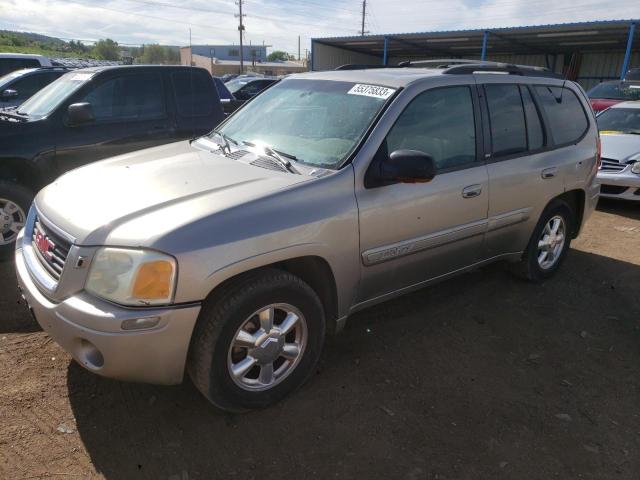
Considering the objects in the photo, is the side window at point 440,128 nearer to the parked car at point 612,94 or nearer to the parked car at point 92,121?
the parked car at point 92,121

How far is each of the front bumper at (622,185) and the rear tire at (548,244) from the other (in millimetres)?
3017

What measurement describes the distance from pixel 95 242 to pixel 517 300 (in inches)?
133

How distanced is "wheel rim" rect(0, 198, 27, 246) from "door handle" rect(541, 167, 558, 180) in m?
4.53

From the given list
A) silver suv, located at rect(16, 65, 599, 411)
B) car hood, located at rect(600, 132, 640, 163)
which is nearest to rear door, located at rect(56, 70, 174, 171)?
silver suv, located at rect(16, 65, 599, 411)

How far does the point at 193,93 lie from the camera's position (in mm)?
5766

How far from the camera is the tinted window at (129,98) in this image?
5.18 metres

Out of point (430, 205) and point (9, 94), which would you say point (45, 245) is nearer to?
point (430, 205)

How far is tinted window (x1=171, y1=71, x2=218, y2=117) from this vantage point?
5.65 metres

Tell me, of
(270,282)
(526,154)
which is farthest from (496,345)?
(270,282)

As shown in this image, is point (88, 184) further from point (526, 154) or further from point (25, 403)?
point (526, 154)

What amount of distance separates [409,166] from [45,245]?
197cm

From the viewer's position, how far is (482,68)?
3.86m

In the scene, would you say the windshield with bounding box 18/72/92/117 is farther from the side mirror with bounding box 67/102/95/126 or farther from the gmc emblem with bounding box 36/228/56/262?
the gmc emblem with bounding box 36/228/56/262

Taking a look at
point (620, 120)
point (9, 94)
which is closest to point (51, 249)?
point (9, 94)
